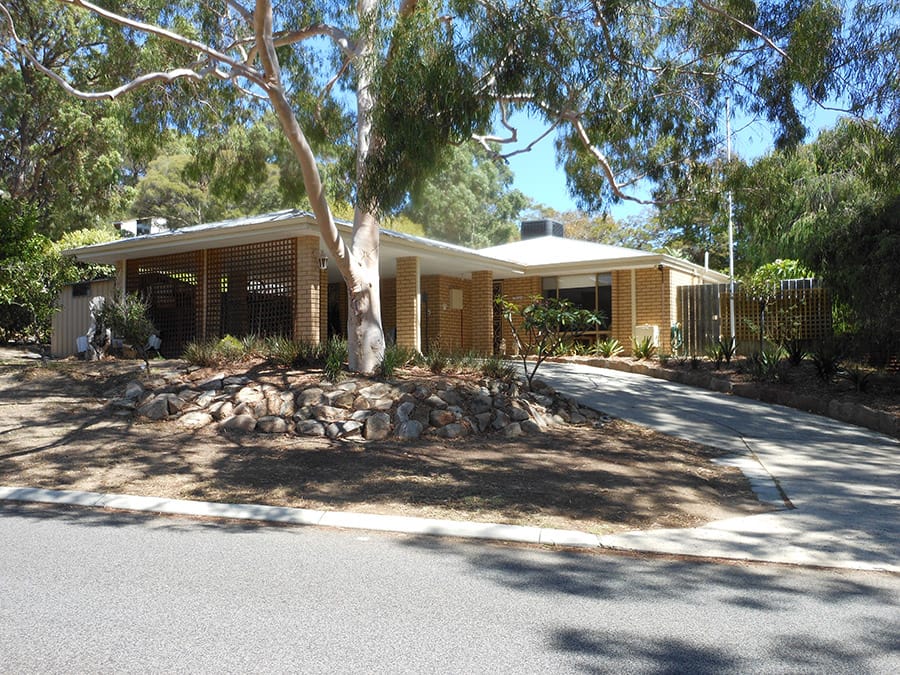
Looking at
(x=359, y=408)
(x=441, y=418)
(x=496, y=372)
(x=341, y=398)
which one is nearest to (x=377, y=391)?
(x=359, y=408)

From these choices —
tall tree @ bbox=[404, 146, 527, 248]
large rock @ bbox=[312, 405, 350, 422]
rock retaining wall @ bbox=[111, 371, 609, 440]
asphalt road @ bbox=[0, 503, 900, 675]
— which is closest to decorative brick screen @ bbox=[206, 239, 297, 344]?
rock retaining wall @ bbox=[111, 371, 609, 440]

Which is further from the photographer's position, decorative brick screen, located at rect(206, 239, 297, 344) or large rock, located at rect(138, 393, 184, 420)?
decorative brick screen, located at rect(206, 239, 297, 344)

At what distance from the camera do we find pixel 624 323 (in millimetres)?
20641

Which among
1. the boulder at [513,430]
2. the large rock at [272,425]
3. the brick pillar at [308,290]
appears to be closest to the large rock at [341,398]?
the large rock at [272,425]

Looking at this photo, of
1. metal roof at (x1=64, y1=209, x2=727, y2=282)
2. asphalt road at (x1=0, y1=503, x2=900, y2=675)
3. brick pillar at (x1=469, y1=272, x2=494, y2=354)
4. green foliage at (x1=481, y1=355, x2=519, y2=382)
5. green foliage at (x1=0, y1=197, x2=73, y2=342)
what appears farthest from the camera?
brick pillar at (x1=469, y1=272, x2=494, y2=354)

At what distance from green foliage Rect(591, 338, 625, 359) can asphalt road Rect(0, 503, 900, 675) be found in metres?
14.1

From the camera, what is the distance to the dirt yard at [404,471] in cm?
701

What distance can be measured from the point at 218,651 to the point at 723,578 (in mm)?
3323

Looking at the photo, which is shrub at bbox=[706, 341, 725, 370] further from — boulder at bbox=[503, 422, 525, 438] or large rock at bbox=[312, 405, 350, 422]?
large rock at bbox=[312, 405, 350, 422]

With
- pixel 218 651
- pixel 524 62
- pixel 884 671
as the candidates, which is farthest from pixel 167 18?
pixel 884 671

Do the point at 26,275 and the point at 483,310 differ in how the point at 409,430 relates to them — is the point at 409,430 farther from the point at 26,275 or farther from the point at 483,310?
the point at 26,275

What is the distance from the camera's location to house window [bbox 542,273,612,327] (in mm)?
21172

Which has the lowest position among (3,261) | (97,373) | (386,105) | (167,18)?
(97,373)

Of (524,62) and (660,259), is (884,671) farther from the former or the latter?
(660,259)
